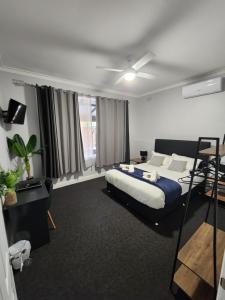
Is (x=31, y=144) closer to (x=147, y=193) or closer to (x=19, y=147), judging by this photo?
(x=19, y=147)

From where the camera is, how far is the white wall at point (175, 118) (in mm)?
3102

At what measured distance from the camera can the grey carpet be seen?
133 centimetres

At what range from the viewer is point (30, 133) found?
3.08m

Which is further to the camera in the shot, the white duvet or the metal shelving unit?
the white duvet

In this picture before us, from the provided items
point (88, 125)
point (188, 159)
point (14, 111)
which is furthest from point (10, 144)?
point (188, 159)

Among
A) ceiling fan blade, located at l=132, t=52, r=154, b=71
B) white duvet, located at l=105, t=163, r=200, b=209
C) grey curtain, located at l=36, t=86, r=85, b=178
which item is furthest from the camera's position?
grey curtain, located at l=36, t=86, r=85, b=178

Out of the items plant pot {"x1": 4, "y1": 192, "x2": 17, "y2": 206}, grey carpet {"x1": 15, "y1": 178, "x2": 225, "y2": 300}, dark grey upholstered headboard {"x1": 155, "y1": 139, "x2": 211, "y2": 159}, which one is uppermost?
dark grey upholstered headboard {"x1": 155, "y1": 139, "x2": 211, "y2": 159}

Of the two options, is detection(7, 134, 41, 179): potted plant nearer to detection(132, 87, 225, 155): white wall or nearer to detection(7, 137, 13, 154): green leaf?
detection(7, 137, 13, 154): green leaf

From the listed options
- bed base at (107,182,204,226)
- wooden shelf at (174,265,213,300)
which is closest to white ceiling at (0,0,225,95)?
bed base at (107,182,204,226)

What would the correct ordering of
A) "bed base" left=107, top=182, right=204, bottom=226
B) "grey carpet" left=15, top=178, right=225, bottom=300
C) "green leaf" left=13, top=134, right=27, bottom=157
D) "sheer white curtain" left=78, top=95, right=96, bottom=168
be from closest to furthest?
"grey carpet" left=15, top=178, right=225, bottom=300 → "bed base" left=107, top=182, right=204, bottom=226 → "green leaf" left=13, top=134, right=27, bottom=157 → "sheer white curtain" left=78, top=95, right=96, bottom=168

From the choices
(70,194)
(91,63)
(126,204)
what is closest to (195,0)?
(91,63)

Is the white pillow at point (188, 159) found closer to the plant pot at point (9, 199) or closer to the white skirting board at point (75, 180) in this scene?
the white skirting board at point (75, 180)

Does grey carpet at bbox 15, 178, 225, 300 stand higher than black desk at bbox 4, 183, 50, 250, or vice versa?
black desk at bbox 4, 183, 50, 250

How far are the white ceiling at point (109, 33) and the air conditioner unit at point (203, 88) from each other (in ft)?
0.93
